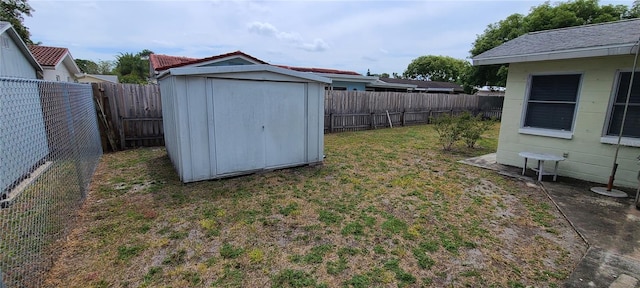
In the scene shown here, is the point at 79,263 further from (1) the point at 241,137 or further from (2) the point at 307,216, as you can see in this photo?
(1) the point at 241,137

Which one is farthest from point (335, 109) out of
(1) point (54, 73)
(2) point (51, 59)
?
(1) point (54, 73)

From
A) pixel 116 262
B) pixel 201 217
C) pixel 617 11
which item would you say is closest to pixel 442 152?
pixel 201 217

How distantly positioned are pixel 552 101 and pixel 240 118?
242 inches

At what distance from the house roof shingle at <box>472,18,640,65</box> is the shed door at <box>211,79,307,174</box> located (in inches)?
171

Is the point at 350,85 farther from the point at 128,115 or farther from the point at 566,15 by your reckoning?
the point at 128,115

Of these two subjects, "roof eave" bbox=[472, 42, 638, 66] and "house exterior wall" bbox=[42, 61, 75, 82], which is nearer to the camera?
"roof eave" bbox=[472, 42, 638, 66]

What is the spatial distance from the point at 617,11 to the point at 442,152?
18.8 m

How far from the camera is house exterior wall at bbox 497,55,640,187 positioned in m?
4.82

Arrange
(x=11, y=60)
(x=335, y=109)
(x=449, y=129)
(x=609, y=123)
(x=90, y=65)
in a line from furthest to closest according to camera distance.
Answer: (x=90, y=65), (x=335, y=109), (x=449, y=129), (x=11, y=60), (x=609, y=123)

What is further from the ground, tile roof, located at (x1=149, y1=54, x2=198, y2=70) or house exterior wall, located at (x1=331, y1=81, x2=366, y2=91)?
tile roof, located at (x1=149, y1=54, x2=198, y2=70)

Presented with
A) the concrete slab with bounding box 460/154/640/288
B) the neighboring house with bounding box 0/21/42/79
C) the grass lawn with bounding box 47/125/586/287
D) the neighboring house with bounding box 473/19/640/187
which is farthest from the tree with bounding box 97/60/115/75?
the concrete slab with bounding box 460/154/640/288

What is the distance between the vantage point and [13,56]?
25.7ft

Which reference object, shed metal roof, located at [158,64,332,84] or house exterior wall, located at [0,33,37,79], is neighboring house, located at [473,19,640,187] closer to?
shed metal roof, located at [158,64,332,84]

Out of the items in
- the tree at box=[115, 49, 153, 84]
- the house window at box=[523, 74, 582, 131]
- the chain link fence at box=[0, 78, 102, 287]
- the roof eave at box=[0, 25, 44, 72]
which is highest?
the tree at box=[115, 49, 153, 84]
